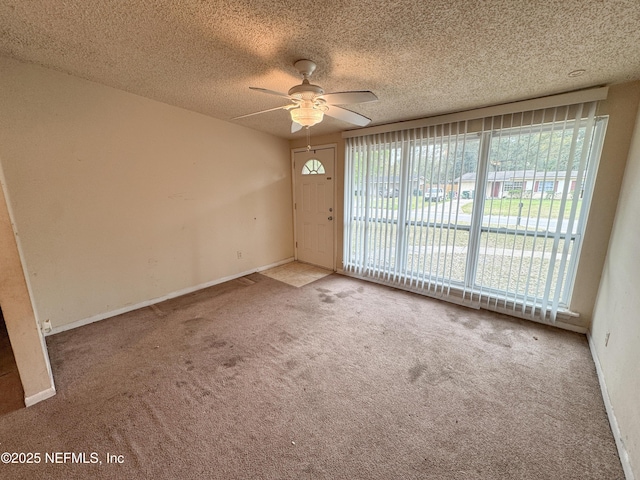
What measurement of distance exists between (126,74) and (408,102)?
257cm

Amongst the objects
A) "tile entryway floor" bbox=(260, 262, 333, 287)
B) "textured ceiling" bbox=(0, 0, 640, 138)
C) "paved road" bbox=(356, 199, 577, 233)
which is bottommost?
"tile entryway floor" bbox=(260, 262, 333, 287)

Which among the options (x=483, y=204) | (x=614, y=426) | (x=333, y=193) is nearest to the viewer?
(x=614, y=426)

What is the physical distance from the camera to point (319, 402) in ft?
5.37

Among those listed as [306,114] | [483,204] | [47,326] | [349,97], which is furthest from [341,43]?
[47,326]

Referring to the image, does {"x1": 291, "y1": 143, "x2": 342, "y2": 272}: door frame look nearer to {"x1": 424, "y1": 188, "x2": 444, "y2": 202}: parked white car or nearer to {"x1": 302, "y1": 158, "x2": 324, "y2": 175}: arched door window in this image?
{"x1": 302, "y1": 158, "x2": 324, "y2": 175}: arched door window

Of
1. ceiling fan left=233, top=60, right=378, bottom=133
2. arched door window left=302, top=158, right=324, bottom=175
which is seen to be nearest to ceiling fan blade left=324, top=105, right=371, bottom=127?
ceiling fan left=233, top=60, right=378, bottom=133

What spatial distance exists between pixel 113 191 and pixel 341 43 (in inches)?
100

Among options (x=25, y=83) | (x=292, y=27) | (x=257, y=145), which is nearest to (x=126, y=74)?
(x=25, y=83)

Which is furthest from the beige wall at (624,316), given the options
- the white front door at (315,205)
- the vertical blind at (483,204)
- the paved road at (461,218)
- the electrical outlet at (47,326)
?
the electrical outlet at (47,326)

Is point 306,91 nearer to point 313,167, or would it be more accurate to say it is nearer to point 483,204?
point 483,204

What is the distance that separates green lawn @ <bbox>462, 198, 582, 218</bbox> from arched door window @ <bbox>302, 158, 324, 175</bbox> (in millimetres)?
2217

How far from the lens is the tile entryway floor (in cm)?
379

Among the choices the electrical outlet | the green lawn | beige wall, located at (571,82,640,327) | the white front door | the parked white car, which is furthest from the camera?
the white front door

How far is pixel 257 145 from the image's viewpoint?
3.88m
